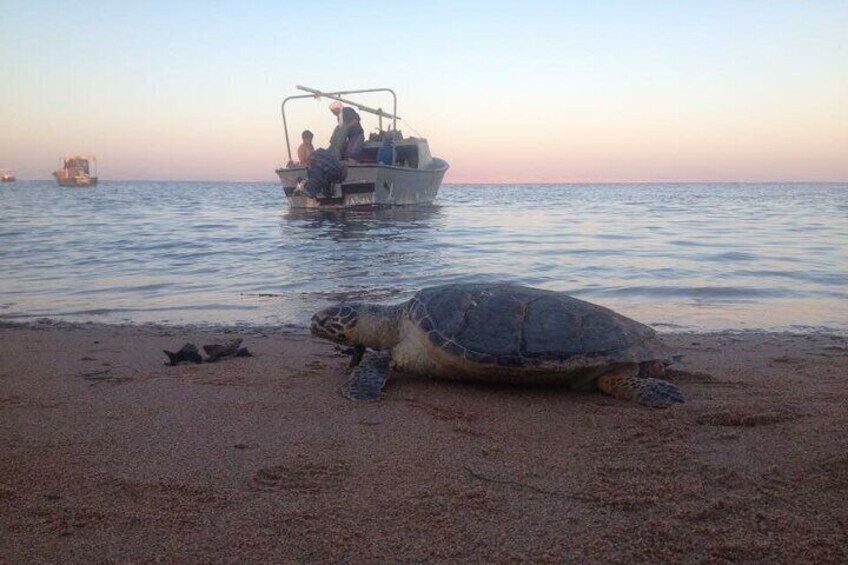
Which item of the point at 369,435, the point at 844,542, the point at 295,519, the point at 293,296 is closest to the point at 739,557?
the point at 844,542

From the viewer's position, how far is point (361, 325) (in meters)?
4.57

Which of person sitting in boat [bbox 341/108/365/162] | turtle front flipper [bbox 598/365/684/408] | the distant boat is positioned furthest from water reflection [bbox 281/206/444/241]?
the distant boat

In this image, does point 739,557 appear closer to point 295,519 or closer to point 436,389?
point 295,519

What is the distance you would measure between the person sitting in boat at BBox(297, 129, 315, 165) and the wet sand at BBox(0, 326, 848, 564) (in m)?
18.4

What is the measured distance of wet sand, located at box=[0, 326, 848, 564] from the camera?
2104 mm

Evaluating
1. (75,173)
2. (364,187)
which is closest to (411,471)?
(364,187)

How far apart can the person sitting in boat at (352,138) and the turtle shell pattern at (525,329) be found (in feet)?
58.9

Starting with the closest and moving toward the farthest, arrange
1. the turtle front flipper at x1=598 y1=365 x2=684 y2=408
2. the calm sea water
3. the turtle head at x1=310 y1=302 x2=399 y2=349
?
the turtle front flipper at x1=598 y1=365 x2=684 y2=408 → the turtle head at x1=310 y1=302 x2=399 y2=349 → the calm sea water

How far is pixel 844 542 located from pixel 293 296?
7161 mm

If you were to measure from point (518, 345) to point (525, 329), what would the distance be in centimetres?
12

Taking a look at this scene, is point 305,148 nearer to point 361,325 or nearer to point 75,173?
point 361,325

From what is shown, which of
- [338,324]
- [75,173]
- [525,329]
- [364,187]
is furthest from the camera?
[75,173]

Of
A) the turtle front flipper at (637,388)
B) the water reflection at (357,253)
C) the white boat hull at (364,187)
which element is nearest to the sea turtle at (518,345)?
the turtle front flipper at (637,388)

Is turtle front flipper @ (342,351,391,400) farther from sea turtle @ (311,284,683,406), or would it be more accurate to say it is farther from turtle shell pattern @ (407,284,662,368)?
turtle shell pattern @ (407,284,662,368)
